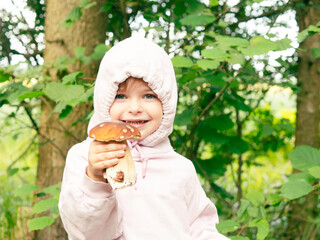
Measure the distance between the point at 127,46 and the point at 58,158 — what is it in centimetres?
169

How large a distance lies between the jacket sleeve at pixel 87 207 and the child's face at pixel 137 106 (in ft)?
0.71

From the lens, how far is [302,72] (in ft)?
10.7

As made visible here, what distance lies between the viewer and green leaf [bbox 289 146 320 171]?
87.0 inches

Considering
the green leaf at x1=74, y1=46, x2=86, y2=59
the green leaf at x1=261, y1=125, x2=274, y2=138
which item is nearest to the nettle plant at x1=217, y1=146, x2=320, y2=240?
the green leaf at x1=261, y1=125, x2=274, y2=138

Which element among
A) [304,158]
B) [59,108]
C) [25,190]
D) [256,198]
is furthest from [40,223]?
[304,158]

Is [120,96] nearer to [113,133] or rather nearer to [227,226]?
[113,133]

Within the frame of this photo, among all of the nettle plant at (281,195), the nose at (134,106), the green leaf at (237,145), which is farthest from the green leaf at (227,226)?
the nose at (134,106)

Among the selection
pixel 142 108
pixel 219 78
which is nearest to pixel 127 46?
pixel 142 108

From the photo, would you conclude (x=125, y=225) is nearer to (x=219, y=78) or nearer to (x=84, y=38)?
(x=219, y=78)

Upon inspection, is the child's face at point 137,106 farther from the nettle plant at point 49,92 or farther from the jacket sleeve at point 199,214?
the nettle plant at point 49,92

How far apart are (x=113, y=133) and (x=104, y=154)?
0.07 metres

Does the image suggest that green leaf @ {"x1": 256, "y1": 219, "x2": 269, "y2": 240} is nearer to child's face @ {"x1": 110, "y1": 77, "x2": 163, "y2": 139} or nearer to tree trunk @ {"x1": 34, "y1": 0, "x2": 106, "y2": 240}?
child's face @ {"x1": 110, "y1": 77, "x2": 163, "y2": 139}

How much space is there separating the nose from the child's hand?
0.81ft

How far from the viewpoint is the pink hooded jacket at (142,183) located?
125 cm
